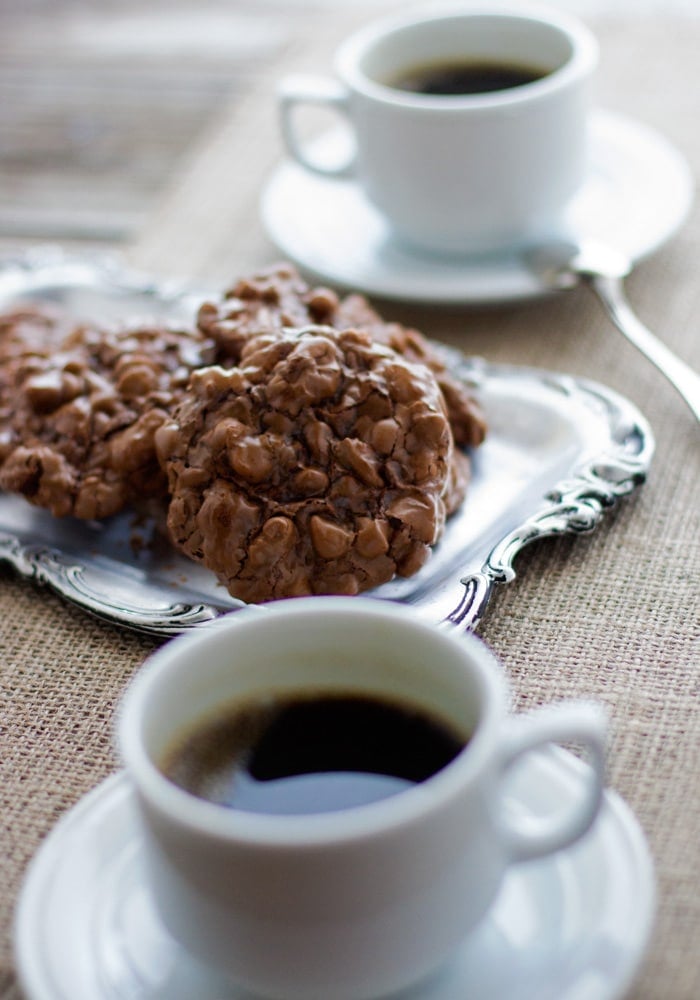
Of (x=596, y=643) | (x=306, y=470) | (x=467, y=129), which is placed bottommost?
(x=596, y=643)

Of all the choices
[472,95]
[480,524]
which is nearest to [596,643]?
[480,524]

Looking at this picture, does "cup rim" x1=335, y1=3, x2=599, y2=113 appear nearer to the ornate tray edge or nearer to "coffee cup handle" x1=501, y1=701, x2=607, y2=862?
the ornate tray edge

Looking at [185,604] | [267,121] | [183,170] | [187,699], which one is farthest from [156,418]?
[267,121]

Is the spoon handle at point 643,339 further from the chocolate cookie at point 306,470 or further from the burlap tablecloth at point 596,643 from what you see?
the chocolate cookie at point 306,470

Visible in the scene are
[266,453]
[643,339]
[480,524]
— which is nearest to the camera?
[266,453]

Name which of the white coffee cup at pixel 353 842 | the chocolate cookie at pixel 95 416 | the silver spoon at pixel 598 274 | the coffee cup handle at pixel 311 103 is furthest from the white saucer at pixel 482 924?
the coffee cup handle at pixel 311 103

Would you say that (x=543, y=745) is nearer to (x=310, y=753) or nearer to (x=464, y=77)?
(x=310, y=753)
